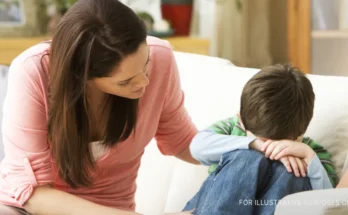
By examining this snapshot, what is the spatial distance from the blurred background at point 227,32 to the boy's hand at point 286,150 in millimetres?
1209

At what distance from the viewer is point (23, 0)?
8.77 ft

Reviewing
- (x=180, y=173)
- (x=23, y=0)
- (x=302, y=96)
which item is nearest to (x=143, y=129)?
(x=180, y=173)

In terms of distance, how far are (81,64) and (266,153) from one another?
0.44 meters

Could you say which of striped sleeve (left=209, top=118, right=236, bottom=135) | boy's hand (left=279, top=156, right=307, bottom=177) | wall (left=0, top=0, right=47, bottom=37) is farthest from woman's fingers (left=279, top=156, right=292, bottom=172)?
wall (left=0, top=0, right=47, bottom=37)

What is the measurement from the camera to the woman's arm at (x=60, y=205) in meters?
1.31

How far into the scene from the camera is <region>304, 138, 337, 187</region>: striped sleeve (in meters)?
1.27

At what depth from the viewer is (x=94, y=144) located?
1389 mm

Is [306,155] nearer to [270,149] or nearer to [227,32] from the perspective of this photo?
[270,149]

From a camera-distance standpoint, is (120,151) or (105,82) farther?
(120,151)

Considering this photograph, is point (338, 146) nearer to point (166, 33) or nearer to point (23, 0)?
point (166, 33)

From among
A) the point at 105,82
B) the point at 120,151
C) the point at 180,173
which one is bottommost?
the point at 180,173

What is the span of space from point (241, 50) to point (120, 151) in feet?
4.42

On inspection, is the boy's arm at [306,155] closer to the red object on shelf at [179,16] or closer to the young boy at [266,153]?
the young boy at [266,153]

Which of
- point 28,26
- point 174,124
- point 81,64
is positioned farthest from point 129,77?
point 28,26
